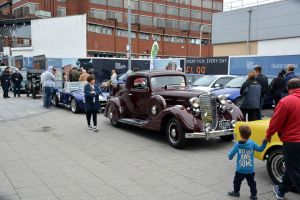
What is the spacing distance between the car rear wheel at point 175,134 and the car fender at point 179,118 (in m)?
0.12

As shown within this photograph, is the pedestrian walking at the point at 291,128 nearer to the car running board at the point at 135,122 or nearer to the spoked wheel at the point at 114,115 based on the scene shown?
the car running board at the point at 135,122

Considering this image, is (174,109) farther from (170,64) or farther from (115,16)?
(115,16)

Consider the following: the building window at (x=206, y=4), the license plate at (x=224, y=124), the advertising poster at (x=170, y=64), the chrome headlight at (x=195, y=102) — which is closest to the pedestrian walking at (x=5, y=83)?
the advertising poster at (x=170, y=64)

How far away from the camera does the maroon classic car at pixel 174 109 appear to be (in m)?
7.70

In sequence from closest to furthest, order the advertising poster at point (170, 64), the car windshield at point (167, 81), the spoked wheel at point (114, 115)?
1. the car windshield at point (167, 81)
2. the spoked wheel at point (114, 115)
3. the advertising poster at point (170, 64)

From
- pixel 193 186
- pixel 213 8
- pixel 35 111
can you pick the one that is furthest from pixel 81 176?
pixel 213 8

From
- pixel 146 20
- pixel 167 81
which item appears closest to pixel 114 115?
pixel 167 81

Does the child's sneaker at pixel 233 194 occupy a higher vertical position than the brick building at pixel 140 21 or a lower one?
lower

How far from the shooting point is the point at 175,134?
313 inches

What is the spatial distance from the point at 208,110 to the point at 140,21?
68.4 metres

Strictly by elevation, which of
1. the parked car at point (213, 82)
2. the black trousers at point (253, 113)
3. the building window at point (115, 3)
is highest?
the building window at point (115, 3)

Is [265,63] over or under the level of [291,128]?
over

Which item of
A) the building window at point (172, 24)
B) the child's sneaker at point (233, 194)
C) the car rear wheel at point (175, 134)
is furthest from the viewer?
the building window at point (172, 24)

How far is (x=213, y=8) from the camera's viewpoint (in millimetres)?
89375
